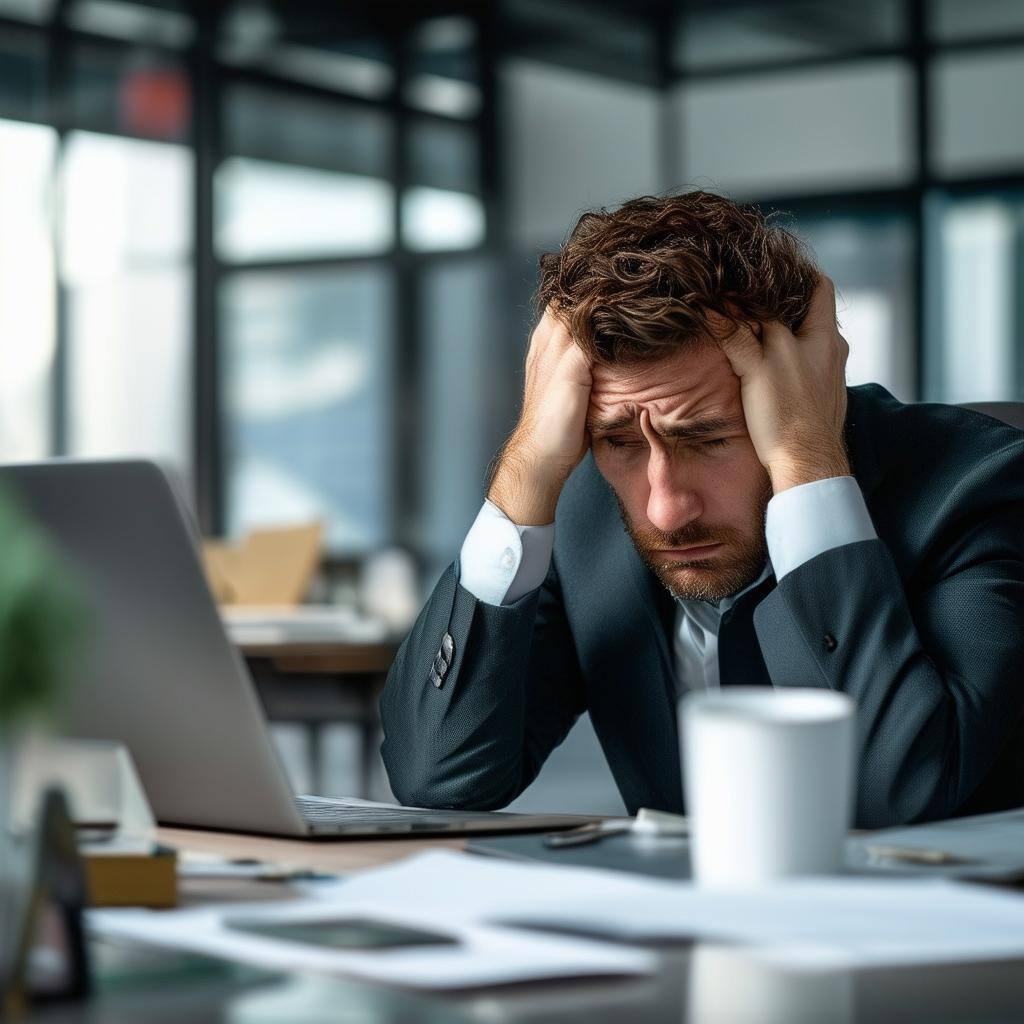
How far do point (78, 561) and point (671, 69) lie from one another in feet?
21.1

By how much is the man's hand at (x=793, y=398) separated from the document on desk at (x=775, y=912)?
2.24 feet

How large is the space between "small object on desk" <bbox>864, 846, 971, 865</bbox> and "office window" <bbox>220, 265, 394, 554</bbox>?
6.87 metres

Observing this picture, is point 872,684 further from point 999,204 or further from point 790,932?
point 999,204

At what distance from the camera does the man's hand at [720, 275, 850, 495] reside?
4.79ft

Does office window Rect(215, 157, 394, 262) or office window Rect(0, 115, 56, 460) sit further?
office window Rect(215, 157, 394, 262)

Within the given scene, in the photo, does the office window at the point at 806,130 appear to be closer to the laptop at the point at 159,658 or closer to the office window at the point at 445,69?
the office window at the point at 445,69

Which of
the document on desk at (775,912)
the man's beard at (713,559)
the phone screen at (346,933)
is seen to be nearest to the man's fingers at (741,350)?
the man's beard at (713,559)

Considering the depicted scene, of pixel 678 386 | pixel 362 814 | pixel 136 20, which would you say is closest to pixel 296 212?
pixel 136 20

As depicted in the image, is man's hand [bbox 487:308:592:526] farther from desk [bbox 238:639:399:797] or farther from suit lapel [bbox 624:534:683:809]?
desk [bbox 238:639:399:797]

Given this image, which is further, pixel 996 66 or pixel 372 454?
pixel 372 454

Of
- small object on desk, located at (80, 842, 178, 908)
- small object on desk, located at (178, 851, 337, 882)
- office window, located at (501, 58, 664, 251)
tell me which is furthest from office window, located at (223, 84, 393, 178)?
small object on desk, located at (80, 842, 178, 908)

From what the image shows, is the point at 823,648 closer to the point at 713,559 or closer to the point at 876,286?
the point at 713,559

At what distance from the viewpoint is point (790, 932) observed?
0.72 m

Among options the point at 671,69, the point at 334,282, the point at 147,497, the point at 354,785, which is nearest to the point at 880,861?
the point at 147,497
